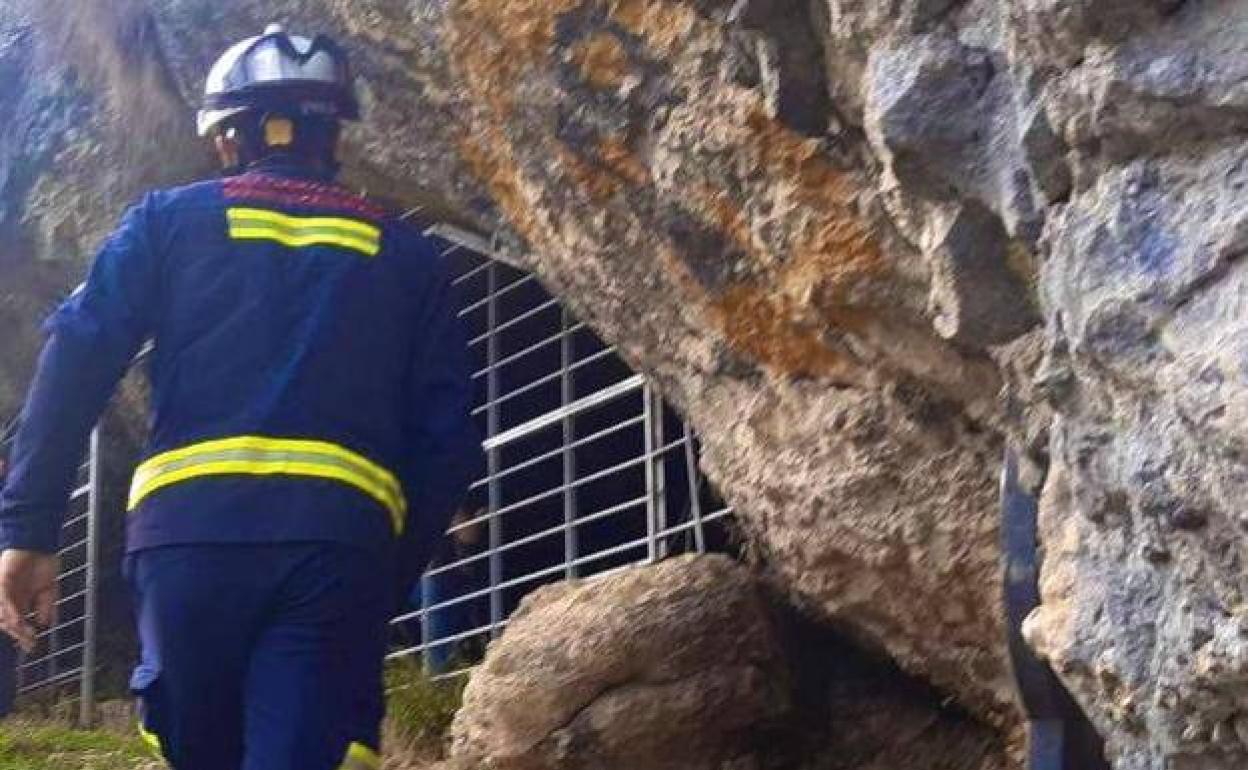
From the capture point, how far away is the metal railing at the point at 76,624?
8641mm

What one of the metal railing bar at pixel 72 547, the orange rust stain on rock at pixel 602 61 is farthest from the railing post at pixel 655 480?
the metal railing bar at pixel 72 547

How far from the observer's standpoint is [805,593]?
16.9 ft

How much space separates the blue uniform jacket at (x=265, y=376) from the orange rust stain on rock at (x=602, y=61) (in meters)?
0.69

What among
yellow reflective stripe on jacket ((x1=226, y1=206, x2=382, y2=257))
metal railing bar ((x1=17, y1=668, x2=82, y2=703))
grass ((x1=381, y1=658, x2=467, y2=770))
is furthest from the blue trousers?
metal railing bar ((x1=17, y1=668, x2=82, y2=703))

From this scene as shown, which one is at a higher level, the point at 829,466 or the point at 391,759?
the point at 829,466

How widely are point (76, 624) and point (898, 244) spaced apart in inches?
238

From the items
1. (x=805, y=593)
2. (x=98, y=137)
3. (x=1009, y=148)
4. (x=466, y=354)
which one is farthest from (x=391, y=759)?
(x=1009, y=148)

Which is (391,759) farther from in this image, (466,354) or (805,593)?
(466,354)

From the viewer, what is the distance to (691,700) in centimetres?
524

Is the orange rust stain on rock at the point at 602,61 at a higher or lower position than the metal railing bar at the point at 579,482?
higher

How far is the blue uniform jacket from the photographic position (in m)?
3.97

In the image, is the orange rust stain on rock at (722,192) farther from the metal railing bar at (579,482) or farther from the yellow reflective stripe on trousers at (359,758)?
the yellow reflective stripe on trousers at (359,758)

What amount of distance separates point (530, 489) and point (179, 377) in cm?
403

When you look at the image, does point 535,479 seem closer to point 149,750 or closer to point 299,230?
point 149,750
